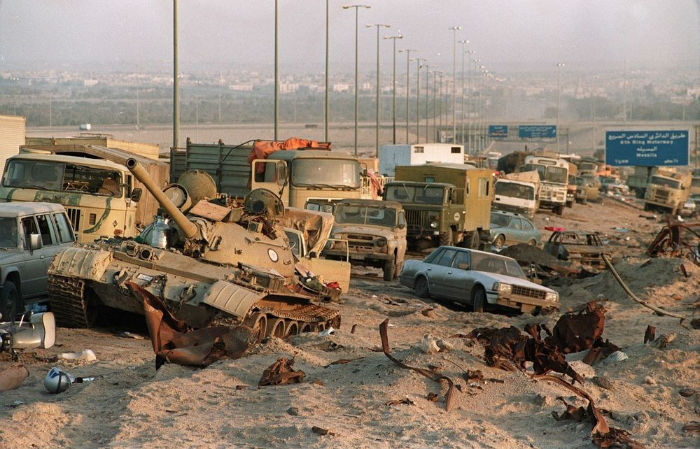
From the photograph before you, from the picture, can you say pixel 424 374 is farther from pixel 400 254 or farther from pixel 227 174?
pixel 227 174

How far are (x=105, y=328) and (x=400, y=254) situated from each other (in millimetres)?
11693

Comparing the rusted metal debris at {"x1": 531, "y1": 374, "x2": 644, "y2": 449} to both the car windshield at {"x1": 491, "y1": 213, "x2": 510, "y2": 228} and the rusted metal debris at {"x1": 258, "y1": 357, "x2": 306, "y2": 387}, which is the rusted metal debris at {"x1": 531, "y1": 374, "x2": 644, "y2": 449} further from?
the car windshield at {"x1": 491, "y1": 213, "x2": 510, "y2": 228}

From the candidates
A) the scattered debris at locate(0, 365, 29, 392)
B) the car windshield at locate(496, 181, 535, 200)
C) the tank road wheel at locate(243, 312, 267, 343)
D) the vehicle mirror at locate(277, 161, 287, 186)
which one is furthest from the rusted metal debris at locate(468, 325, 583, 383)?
the car windshield at locate(496, 181, 535, 200)

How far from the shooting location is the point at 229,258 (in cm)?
1794

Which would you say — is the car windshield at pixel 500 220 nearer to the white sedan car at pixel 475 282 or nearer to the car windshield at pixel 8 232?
the white sedan car at pixel 475 282

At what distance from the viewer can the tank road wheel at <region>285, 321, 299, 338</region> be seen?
17.3 meters

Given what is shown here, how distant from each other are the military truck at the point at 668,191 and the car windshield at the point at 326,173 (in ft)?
137

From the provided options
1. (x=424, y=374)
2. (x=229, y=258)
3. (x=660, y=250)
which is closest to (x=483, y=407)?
(x=424, y=374)

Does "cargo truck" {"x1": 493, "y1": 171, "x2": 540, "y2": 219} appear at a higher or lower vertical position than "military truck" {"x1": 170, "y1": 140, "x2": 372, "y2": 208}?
lower

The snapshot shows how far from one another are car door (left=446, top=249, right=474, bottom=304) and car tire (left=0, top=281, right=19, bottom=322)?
9.57 metres

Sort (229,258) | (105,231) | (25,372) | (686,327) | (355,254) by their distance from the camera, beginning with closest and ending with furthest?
1. (25,372)
2. (229,258)
3. (686,327)
4. (105,231)
5. (355,254)

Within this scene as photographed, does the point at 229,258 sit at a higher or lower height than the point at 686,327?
higher

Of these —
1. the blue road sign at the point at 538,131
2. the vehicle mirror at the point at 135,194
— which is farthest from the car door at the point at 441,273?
the blue road sign at the point at 538,131

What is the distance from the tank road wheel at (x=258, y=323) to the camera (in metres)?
15.9
